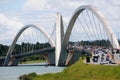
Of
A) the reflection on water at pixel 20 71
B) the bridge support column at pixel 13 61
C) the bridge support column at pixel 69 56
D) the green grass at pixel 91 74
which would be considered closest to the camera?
the green grass at pixel 91 74

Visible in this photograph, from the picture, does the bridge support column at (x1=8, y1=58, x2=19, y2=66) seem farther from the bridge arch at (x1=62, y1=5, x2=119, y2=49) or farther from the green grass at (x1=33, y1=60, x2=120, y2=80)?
the green grass at (x1=33, y1=60, x2=120, y2=80)

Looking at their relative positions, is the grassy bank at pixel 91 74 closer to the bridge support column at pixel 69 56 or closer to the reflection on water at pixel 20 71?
the reflection on water at pixel 20 71

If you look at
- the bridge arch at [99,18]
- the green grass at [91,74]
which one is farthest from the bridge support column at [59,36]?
the green grass at [91,74]

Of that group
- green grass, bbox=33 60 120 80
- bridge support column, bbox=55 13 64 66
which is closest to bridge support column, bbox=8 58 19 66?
bridge support column, bbox=55 13 64 66

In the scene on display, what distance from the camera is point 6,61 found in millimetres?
146875

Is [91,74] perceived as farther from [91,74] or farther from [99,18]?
[99,18]

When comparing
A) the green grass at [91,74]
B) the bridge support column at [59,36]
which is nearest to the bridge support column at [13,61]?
the bridge support column at [59,36]

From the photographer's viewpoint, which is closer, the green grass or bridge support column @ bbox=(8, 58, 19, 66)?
the green grass

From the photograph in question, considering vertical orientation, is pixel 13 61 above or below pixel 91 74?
above

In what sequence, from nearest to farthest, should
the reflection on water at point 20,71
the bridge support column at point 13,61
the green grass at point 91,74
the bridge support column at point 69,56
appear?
1. the green grass at point 91,74
2. the reflection on water at point 20,71
3. the bridge support column at point 69,56
4. the bridge support column at point 13,61

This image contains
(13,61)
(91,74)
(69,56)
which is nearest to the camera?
(91,74)

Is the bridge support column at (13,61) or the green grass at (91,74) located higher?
the bridge support column at (13,61)

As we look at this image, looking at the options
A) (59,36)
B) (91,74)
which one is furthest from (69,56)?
(91,74)

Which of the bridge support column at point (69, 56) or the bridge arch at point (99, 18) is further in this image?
the bridge support column at point (69, 56)
